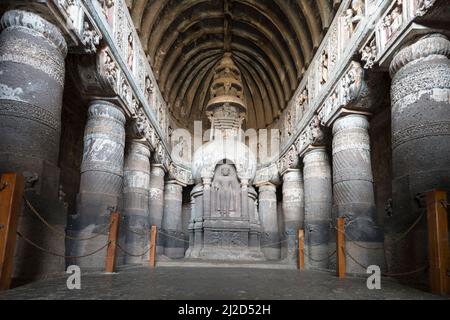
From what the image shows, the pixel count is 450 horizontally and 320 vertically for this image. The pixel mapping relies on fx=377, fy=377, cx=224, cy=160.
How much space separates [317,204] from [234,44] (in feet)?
30.6

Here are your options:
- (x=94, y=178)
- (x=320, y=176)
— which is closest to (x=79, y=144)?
(x=94, y=178)

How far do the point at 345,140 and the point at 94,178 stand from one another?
5.85 metres

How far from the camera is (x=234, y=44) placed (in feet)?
57.1

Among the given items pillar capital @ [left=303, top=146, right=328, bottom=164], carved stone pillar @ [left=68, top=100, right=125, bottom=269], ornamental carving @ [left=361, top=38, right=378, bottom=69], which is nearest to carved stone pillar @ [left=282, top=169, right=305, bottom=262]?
pillar capital @ [left=303, top=146, right=328, bottom=164]

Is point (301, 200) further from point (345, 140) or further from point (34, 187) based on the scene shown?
point (34, 187)

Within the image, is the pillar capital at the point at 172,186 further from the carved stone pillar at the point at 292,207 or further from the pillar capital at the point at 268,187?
the carved stone pillar at the point at 292,207

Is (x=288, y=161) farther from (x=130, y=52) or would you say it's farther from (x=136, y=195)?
(x=130, y=52)

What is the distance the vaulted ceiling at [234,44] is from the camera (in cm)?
1215

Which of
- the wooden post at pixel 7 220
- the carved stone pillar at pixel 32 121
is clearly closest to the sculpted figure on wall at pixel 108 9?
the carved stone pillar at pixel 32 121

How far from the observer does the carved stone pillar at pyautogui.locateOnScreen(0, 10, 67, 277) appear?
5.06 m

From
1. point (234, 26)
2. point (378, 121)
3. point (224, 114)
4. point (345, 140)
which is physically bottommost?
point (345, 140)

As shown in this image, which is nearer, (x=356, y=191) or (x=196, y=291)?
(x=196, y=291)

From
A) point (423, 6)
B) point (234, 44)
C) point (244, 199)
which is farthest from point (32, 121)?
point (234, 44)

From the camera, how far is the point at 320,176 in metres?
11.4
